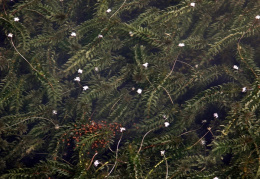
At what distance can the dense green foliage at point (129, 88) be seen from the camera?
3002mm

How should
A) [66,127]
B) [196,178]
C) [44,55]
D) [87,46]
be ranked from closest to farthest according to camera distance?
[196,178]
[66,127]
[87,46]
[44,55]

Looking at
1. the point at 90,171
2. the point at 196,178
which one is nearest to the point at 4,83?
the point at 90,171

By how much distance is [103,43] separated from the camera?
386 centimetres

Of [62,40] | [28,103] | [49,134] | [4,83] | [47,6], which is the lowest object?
[49,134]

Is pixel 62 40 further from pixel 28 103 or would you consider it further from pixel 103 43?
pixel 28 103

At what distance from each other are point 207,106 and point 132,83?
58.5 inches

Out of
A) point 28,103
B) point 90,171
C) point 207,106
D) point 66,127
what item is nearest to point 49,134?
point 66,127

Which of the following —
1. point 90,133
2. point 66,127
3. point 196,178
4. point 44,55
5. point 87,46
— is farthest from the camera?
point 44,55

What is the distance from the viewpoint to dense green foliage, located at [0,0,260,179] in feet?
9.85

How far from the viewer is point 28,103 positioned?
377 centimetres

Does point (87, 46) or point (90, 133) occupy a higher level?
point (87, 46)

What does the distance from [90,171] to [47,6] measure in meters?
3.06

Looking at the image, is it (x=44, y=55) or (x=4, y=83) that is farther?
(x=44, y=55)

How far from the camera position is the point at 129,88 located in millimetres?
4012
